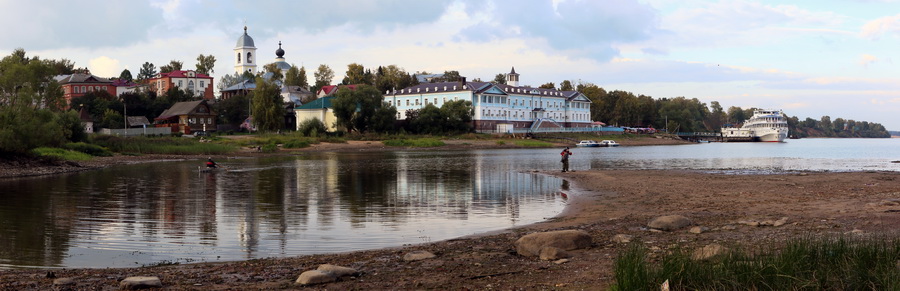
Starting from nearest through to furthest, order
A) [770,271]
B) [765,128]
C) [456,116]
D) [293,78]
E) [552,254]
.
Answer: [770,271], [552,254], [456,116], [765,128], [293,78]

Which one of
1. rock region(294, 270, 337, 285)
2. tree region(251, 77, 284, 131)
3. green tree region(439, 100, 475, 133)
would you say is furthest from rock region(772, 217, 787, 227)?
green tree region(439, 100, 475, 133)

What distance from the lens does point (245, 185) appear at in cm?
3712

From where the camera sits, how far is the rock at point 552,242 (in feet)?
44.2

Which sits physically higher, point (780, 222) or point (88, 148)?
point (88, 148)

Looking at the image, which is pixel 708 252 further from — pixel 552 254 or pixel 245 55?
pixel 245 55

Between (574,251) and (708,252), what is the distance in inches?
127

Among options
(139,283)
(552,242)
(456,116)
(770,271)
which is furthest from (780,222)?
(456,116)

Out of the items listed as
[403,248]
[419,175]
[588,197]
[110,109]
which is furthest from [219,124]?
[403,248]

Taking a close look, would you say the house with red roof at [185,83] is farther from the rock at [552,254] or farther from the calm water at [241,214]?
the rock at [552,254]

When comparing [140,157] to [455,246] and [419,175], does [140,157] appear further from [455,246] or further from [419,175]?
[455,246]

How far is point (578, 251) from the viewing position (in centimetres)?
1355

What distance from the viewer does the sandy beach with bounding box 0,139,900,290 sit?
11375mm

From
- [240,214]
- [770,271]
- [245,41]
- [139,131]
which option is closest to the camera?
[770,271]

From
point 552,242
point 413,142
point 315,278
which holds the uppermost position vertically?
point 413,142
